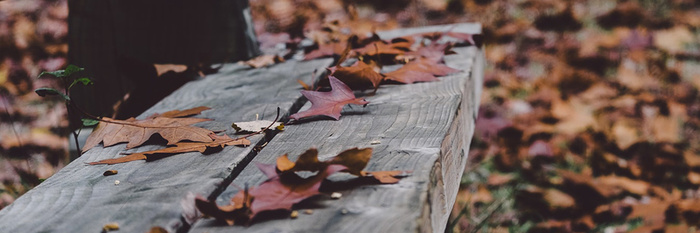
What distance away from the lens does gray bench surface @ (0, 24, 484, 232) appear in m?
0.63

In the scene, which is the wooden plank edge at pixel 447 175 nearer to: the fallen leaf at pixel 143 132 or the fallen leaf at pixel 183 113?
the fallen leaf at pixel 143 132

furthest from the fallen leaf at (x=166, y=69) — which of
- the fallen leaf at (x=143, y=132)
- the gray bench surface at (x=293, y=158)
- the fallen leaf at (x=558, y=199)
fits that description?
the fallen leaf at (x=558, y=199)

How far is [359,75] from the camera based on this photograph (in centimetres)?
123

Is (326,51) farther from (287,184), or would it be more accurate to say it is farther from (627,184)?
(627,184)

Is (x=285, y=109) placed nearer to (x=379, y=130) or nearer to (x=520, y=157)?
(x=379, y=130)

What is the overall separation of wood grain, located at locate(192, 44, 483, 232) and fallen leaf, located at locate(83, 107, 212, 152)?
0.15 metres

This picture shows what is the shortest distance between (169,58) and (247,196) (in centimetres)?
123

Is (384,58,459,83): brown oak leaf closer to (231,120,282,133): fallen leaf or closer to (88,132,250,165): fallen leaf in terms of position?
(231,120,282,133): fallen leaf

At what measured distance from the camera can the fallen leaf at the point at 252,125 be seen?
3.21 feet

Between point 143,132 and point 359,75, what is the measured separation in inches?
18.3

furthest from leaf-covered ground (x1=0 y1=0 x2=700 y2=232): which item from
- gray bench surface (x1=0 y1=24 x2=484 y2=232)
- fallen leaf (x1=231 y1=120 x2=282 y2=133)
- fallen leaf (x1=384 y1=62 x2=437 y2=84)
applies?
fallen leaf (x1=231 y1=120 x2=282 y2=133)

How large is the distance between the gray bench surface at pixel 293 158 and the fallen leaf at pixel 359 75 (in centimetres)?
4

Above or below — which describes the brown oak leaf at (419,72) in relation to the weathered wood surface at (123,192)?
above

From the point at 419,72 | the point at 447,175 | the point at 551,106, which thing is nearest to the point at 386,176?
the point at 447,175
